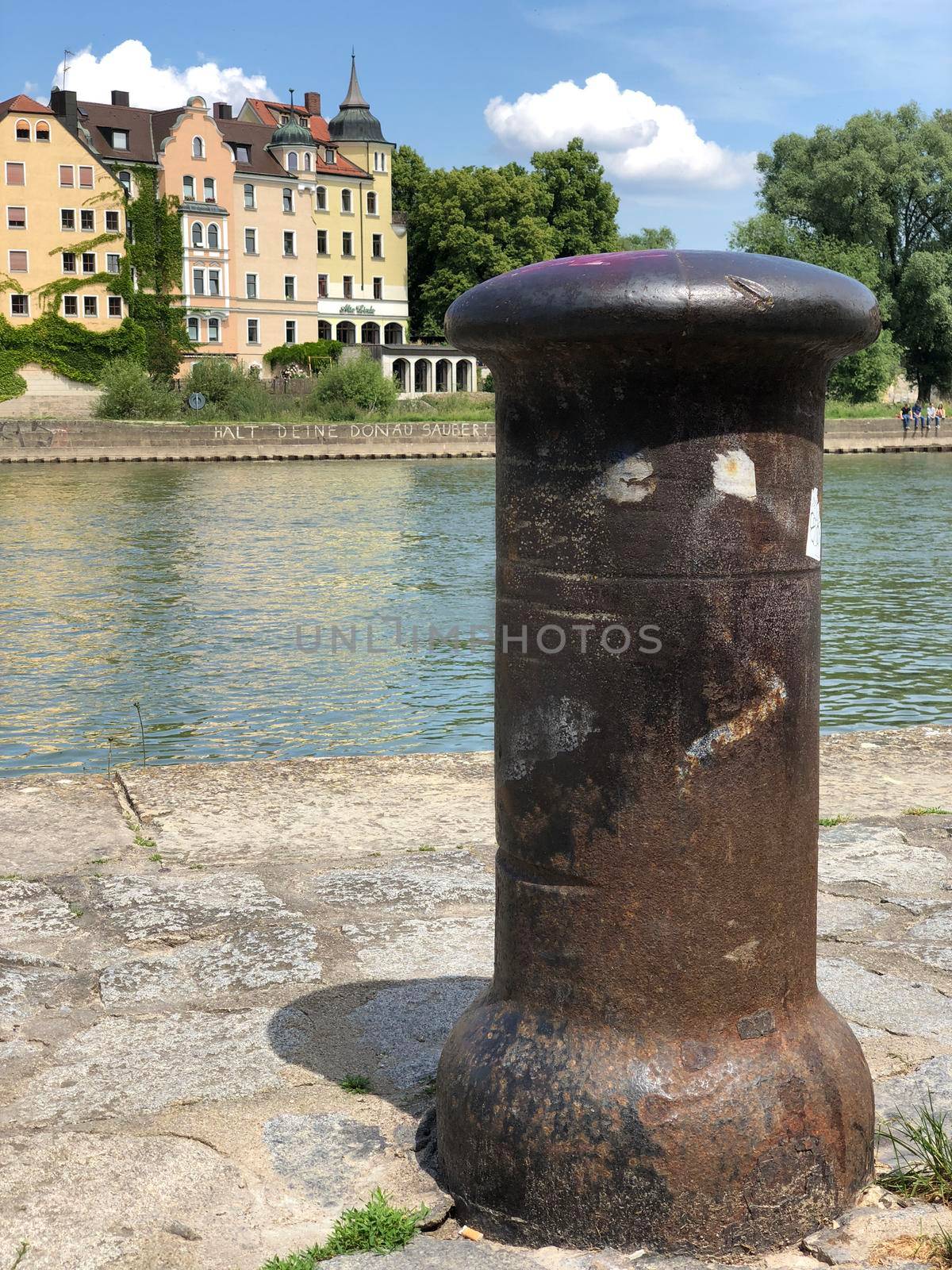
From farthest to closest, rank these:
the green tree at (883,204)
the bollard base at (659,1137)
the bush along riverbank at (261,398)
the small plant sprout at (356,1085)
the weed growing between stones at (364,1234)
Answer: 1. the green tree at (883,204)
2. the bush along riverbank at (261,398)
3. the small plant sprout at (356,1085)
4. the bollard base at (659,1137)
5. the weed growing between stones at (364,1234)

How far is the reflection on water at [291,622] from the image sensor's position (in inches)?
442

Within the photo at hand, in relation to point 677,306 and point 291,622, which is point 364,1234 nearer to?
point 677,306

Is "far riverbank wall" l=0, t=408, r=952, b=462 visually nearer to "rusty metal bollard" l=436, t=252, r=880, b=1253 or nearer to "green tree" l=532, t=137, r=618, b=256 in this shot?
"green tree" l=532, t=137, r=618, b=256

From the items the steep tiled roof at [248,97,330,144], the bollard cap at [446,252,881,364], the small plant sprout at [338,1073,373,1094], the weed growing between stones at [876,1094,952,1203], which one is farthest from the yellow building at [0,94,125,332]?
the weed growing between stones at [876,1094,952,1203]

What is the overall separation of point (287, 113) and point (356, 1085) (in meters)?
80.2

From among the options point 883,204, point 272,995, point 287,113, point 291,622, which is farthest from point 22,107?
point 272,995

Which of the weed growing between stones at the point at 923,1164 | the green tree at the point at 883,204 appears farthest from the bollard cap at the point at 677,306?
the green tree at the point at 883,204

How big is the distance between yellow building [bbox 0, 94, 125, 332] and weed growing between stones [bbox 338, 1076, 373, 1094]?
63.6 m

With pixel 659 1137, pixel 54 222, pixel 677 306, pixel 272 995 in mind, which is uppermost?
pixel 54 222

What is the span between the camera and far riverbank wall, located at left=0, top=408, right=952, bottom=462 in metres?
49.3

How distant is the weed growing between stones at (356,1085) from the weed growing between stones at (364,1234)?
51cm

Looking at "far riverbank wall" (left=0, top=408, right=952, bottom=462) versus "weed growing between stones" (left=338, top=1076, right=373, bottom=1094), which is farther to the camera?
"far riverbank wall" (left=0, top=408, right=952, bottom=462)

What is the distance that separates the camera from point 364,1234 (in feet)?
8.52

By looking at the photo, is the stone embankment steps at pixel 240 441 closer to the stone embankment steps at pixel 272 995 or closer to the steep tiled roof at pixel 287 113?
the steep tiled roof at pixel 287 113
